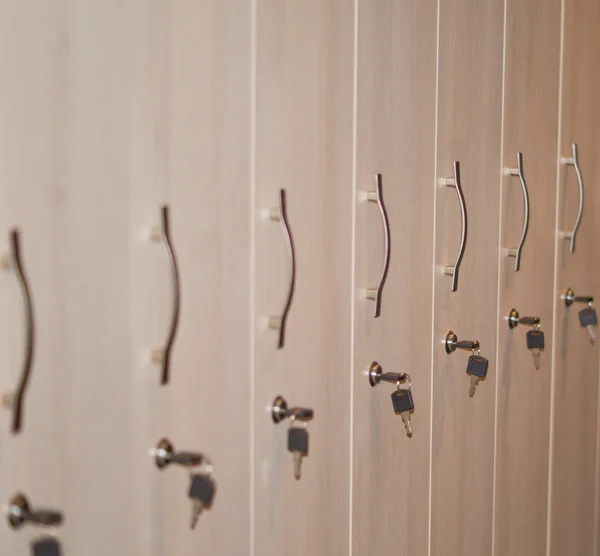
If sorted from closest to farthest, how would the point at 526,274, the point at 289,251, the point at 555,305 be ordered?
the point at 289,251, the point at 526,274, the point at 555,305

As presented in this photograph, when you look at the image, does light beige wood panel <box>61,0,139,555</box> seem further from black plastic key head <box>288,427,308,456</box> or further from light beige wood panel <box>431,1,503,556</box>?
light beige wood panel <box>431,1,503,556</box>

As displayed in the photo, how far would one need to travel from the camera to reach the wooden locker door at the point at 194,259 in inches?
45.8

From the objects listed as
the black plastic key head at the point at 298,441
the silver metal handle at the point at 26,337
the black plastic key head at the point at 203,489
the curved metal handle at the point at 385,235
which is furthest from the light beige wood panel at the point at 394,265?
the silver metal handle at the point at 26,337

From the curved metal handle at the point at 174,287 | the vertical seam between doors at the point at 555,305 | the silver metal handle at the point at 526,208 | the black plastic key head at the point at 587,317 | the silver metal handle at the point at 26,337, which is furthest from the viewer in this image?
the black plastic key head at the point at 587,317

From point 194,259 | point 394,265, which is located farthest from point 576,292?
point 194,259

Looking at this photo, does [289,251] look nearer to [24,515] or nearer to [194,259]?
[194,259]

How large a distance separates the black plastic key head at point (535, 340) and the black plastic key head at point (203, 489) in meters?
1.20

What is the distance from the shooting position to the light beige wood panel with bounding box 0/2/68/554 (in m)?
0.98

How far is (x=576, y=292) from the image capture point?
2393mm

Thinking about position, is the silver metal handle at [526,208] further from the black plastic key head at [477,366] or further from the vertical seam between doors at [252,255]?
the vertical seam between doors at [252,255]

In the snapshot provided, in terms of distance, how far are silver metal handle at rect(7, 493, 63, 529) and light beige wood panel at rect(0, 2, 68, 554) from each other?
1 centimetres

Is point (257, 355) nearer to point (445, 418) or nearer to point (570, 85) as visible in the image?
point (445, 418)

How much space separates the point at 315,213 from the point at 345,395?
37 centimetres

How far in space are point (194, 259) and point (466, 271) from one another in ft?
2.83
